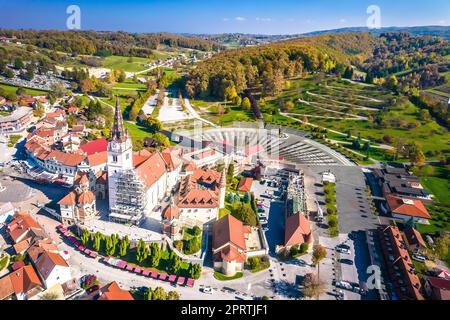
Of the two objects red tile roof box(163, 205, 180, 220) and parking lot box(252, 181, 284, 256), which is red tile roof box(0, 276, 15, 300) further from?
parking lot box(252, 181, 284, 256)

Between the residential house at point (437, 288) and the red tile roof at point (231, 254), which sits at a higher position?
the red tile roof at point (231, 254)

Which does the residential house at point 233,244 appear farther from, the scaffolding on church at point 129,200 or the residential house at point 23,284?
the residential house at point 23,284

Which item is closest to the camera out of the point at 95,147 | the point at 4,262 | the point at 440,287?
the point at 440,287

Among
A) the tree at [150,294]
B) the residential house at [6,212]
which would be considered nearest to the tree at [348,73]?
the tree at [150,294]

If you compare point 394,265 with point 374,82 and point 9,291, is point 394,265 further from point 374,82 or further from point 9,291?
point 374,82

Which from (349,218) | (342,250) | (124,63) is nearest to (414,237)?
(349,218)

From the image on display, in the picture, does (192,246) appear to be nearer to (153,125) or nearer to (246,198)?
(246,198)

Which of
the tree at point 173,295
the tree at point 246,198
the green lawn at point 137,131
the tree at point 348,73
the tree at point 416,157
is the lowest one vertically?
the tree at point 173,295
